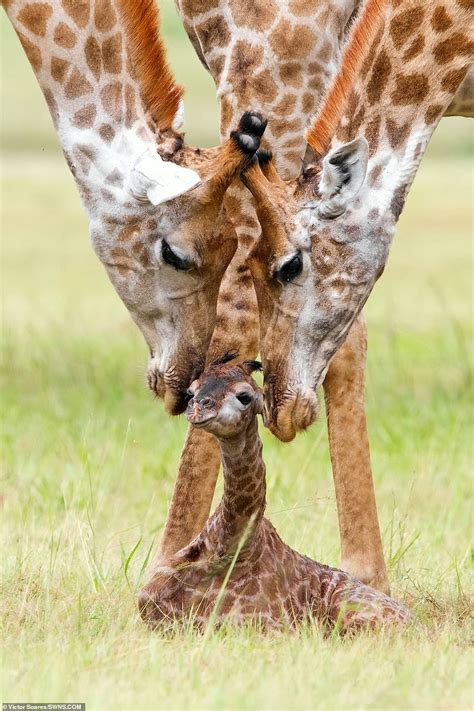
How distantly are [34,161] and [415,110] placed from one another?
23198 millimetres

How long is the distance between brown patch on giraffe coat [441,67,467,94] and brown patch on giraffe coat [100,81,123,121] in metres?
1.10

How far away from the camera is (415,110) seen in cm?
503

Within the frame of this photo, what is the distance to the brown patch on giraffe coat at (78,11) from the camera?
5.23 m

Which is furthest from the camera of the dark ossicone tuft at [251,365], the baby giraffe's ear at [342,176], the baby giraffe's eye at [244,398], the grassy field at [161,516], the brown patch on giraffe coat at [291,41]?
the brown patch on giraffe coat at [291,41]

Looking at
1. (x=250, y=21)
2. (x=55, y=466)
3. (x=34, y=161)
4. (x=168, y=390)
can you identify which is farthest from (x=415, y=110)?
(x=34, y=161)

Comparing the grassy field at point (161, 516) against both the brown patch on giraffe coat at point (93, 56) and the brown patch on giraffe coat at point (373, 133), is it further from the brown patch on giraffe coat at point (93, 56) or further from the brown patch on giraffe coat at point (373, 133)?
the brown patch on giraffe coat at point (93, 56)

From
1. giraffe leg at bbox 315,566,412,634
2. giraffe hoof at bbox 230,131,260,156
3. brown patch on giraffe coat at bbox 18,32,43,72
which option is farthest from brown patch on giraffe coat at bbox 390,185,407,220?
brown patch on giraffe coat at bbox 18,32,43,72

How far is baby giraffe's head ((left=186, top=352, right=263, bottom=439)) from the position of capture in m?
4.23

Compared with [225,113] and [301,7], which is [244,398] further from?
[301,7]

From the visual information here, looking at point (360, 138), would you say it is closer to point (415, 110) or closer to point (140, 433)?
point (415, 110)

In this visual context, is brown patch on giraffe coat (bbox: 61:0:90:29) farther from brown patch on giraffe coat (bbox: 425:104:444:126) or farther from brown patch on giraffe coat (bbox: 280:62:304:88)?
brown patch on giraffe coat (bbox: 425:104:444:126)

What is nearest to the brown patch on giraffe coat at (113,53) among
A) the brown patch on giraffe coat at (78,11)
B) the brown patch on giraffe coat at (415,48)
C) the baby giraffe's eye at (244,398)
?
the brown patch on giraffe coat at (78,11)

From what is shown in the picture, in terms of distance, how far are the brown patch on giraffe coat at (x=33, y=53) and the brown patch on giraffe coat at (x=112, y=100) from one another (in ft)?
0.84

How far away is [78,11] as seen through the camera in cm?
523
